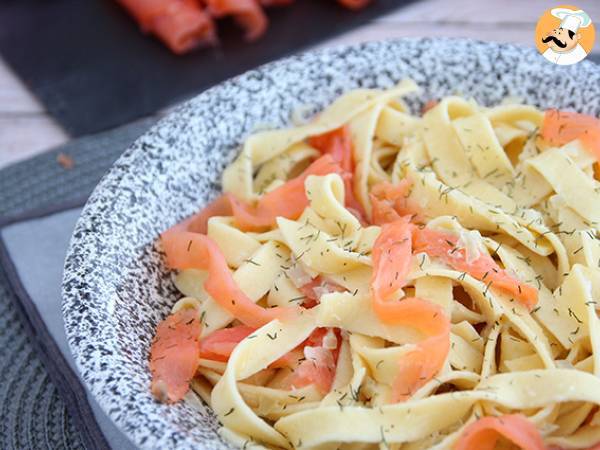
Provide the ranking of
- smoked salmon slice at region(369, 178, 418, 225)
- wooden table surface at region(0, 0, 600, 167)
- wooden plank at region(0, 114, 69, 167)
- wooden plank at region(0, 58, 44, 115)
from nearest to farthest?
smoked salmon slice at region(369, 178, 418, 225) < wooden plank at region(0, 114, 69, 167) < wooden table surface at region(0, 0, 600, 167) < wooden plank at region(0, 58, 44, 115)

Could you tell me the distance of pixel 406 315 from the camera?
195 centimetres

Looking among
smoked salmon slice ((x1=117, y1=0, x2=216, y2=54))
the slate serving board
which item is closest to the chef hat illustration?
the slate serving board

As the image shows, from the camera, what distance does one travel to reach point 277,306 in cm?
218

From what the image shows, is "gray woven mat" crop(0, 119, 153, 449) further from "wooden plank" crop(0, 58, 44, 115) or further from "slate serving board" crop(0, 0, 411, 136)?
"wooden plank" crop(0, 58, 44, 115)

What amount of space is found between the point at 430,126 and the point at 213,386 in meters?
0.96

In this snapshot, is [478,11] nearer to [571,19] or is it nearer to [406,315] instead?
→ [571,19]

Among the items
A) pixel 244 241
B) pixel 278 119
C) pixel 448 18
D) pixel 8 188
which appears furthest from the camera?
pixel 448 18

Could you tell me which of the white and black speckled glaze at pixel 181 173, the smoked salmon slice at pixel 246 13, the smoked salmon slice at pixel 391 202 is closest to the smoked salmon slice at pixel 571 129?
the white and black speckled glaze at pixel 181 173

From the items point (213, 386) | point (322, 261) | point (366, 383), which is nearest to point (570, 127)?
point (322, 261)

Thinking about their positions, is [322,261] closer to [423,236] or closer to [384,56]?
[423,236]

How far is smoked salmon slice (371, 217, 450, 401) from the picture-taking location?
187 cm

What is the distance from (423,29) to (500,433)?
2.66 meters

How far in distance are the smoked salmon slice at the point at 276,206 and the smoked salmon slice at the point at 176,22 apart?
1686 mm

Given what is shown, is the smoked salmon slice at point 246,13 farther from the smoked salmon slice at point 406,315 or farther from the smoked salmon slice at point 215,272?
the smoked salmon slice at point 406,315
